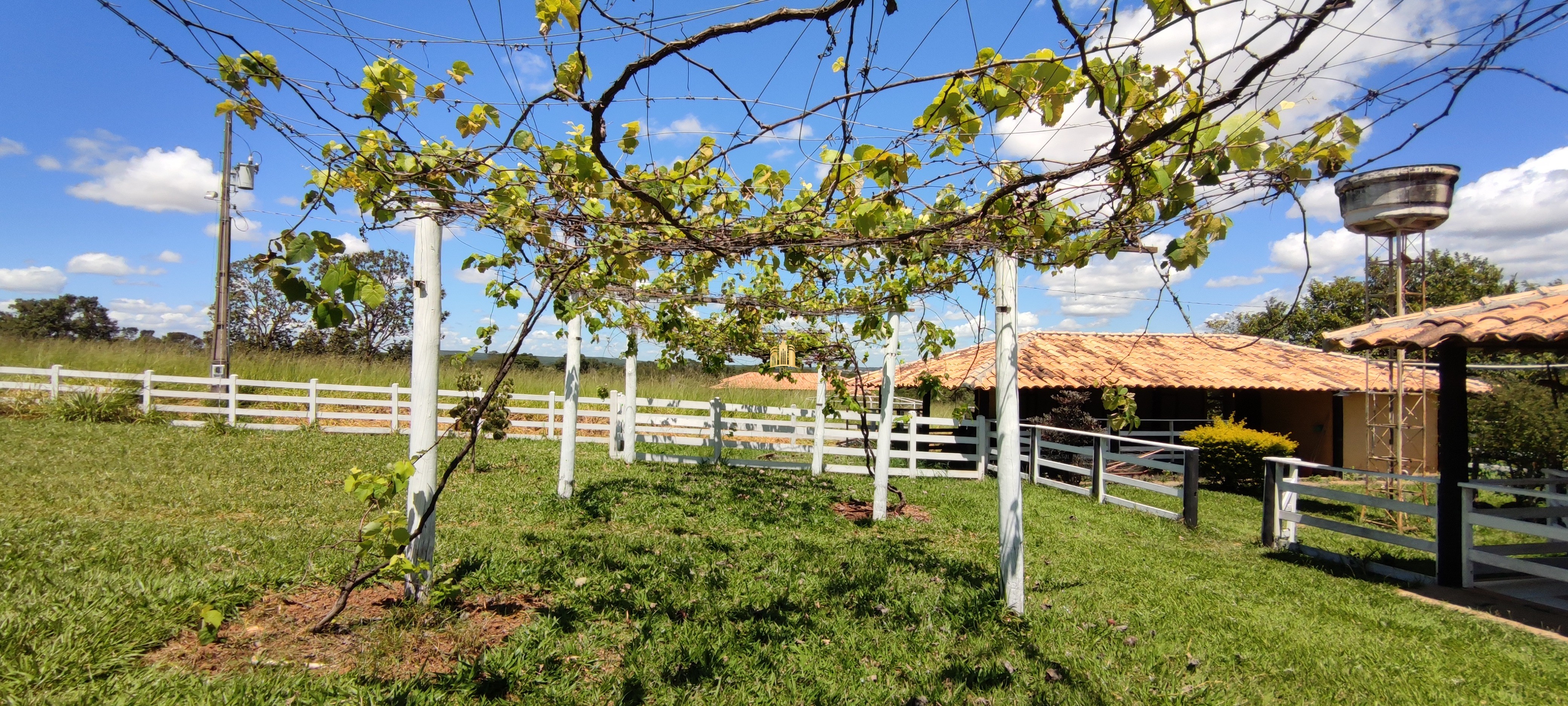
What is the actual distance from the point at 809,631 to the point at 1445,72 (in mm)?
3649

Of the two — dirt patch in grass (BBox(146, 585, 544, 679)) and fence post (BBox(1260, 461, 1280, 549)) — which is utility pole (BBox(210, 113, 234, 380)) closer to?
dirt patch in grass (BBox(146, 585, 544, 679))

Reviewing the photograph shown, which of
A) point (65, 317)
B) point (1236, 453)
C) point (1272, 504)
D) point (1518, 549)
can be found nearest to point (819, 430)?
point (1272, 504)

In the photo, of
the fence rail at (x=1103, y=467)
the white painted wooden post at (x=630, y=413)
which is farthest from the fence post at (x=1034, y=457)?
the white painted wooden post at (x=630, y=413)

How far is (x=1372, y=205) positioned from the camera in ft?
27.9

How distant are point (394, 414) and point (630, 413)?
6.09m

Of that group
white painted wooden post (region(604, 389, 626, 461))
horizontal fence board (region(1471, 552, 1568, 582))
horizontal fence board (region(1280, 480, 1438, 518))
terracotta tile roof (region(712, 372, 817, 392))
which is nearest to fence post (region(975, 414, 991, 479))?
horizontal fence board (region(1280, 480, 1438, 518))

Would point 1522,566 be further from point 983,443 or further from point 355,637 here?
point 355,637

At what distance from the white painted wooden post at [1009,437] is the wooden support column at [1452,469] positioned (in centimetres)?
403

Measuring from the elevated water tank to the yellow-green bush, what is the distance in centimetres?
501

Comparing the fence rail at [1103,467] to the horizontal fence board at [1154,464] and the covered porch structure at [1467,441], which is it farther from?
the covered porch structure at [1467,441]

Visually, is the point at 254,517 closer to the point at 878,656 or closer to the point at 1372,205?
the point at 878,656

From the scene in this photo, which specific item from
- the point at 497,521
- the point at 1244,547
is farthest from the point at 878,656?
the point at 1244,547

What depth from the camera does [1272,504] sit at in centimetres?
714

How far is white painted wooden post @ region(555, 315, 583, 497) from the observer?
25.5 feet
